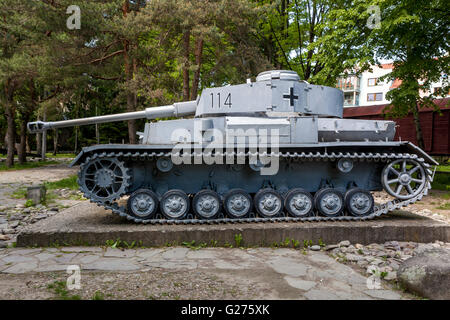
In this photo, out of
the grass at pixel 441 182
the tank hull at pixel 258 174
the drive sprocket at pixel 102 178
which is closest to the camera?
the drive sprocket at pixel 102 178

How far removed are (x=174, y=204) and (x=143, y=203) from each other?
560mm

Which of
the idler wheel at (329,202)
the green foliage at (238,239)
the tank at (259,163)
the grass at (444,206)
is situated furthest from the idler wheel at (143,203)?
the grass at (444,206)

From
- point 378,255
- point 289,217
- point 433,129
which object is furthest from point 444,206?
point 433,129

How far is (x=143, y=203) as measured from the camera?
245 inches

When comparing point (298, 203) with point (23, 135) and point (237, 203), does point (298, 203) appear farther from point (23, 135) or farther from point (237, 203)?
point (23, 135)

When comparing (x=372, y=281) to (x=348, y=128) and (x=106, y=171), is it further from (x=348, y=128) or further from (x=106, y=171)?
(x=106, y=171)

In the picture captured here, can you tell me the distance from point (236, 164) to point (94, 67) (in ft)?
43.0

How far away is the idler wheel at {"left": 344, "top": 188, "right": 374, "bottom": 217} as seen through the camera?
21.4ft

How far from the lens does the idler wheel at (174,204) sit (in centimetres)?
626

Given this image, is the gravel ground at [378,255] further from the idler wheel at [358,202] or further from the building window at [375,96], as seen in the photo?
the building window at [375,96]

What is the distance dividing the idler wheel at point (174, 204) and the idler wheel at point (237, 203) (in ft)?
2.49

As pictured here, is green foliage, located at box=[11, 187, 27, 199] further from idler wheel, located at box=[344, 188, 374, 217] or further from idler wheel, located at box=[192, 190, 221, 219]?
idler wheel, located at box=[344, 188, 374, 217]

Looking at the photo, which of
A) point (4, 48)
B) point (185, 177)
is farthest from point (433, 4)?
point (4, 48)

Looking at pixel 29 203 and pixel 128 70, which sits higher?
pixel 128 70
